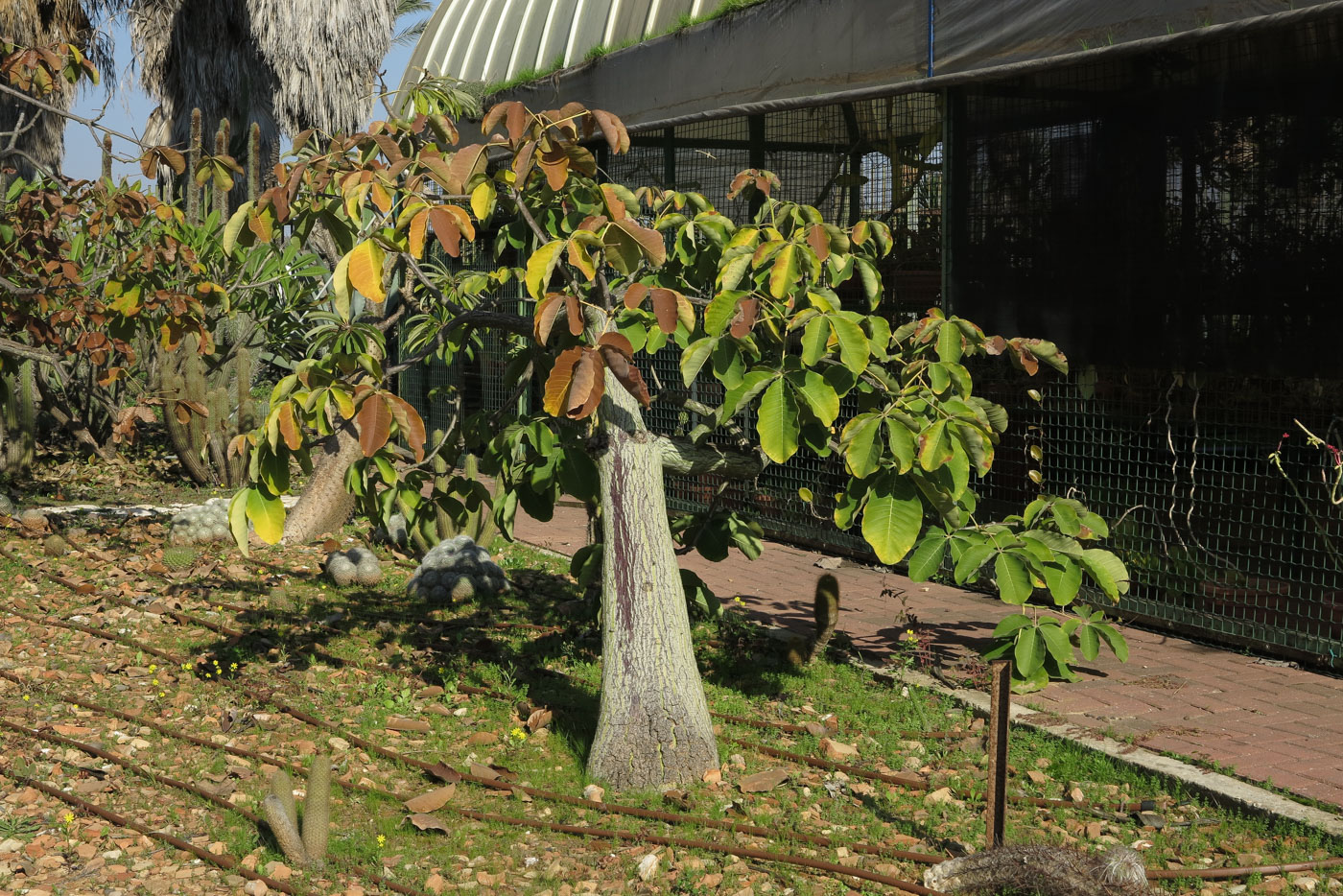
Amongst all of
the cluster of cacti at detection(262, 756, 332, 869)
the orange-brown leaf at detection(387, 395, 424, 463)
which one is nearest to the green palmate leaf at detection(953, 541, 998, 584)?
the orange-brown leaf at detection(387, 395, 424, 463)

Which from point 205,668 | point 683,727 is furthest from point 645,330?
point 205,668

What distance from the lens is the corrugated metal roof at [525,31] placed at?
1023 cm

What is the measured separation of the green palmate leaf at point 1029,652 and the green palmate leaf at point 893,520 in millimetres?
741

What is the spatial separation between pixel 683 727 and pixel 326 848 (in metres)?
1.30

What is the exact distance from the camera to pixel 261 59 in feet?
73.9

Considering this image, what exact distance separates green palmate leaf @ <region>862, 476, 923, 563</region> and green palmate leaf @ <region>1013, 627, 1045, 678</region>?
74 centimetres

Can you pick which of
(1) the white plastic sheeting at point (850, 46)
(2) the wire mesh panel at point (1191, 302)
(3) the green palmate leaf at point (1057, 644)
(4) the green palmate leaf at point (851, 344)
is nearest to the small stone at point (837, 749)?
(3) the green palmate leaf at point (1057, 644)

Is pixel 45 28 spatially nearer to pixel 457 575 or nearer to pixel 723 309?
pixel 457 575

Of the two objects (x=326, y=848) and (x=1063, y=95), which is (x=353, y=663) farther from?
(x=1063, y=95)

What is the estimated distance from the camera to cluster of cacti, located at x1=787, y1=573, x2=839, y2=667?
568 cm

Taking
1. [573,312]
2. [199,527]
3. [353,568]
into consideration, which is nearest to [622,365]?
[573,312]

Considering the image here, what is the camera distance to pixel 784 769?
4738mm

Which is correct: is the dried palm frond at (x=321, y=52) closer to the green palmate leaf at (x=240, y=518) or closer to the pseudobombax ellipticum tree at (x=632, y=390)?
the pseudobombax ellipticum tree at (x=632, y=390)

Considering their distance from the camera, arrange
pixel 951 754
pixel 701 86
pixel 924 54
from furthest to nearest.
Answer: pixel 701 86 → pixel 924 54 → pixel 951 754
